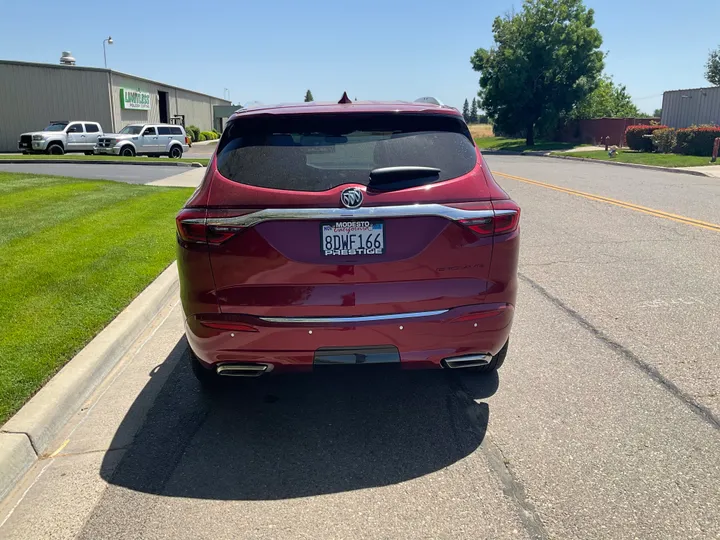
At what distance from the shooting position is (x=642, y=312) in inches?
231

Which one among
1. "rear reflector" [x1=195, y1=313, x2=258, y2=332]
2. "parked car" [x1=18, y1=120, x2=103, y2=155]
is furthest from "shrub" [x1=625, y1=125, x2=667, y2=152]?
"rear reflector" [x1=195, y1=313, x2=258, y2=332]

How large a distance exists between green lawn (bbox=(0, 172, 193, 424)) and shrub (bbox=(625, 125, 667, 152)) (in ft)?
96.1

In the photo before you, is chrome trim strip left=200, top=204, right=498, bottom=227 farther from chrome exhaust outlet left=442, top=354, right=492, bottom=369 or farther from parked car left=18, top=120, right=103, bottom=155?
parked car left=18, top=120, right=103, bottom=155

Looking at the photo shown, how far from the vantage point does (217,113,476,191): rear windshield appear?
137 inches

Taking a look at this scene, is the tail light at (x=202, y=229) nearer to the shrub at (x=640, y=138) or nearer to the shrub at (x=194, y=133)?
the shrub at (x=640, y=138)

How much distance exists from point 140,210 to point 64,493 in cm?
881

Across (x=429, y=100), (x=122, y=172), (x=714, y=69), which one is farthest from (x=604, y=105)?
(x=429, y=100)

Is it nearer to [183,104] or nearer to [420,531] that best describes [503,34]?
[183,104]

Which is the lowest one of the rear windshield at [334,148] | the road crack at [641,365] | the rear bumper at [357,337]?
the road crack at [641,365]

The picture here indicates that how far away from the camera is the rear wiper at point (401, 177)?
11.2 ft

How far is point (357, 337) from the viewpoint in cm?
345

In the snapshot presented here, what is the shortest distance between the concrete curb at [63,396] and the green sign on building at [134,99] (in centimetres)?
3955

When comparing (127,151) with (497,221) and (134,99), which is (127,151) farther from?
(497,221)

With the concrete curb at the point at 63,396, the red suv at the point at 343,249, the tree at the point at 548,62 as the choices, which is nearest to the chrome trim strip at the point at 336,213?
the red suv at the point at 343,249
